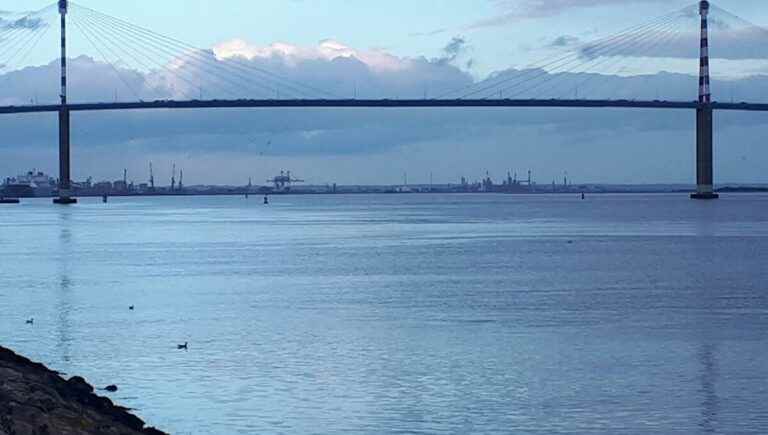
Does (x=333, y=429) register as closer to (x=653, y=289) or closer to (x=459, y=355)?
(x=459, y=355)

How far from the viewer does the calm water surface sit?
11.8m

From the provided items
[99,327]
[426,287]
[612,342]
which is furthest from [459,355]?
[426,287]

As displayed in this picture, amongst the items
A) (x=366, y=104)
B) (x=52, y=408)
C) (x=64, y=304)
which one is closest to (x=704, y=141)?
(x=366, y=104)

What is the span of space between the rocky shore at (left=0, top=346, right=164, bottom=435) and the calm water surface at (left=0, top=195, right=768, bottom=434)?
0.72m

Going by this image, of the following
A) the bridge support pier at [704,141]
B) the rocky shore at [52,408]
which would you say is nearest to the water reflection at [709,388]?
the rocky shore at [52,408]

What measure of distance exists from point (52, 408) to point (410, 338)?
7.82 meters

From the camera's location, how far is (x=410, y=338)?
55.1 ft

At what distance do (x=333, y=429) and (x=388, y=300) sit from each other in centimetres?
1145

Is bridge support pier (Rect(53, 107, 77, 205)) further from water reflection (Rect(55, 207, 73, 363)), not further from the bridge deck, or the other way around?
water reflection (Rect(55, 207, 73, 363))

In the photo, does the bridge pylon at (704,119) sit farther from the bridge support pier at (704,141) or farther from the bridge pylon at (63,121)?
the bridge pylon at (63,121)

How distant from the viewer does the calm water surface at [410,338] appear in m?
11.8

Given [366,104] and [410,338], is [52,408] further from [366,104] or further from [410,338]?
[366,104]

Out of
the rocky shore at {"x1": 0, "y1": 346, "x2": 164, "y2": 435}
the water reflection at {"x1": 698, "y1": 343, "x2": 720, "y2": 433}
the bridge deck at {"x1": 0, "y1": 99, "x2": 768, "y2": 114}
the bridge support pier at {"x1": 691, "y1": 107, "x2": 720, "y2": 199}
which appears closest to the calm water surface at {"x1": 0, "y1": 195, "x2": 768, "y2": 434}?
the water reflection at {"x1": 698, "y1": 343, "x2": 720, "y2": 433}

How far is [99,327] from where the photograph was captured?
18.3m
